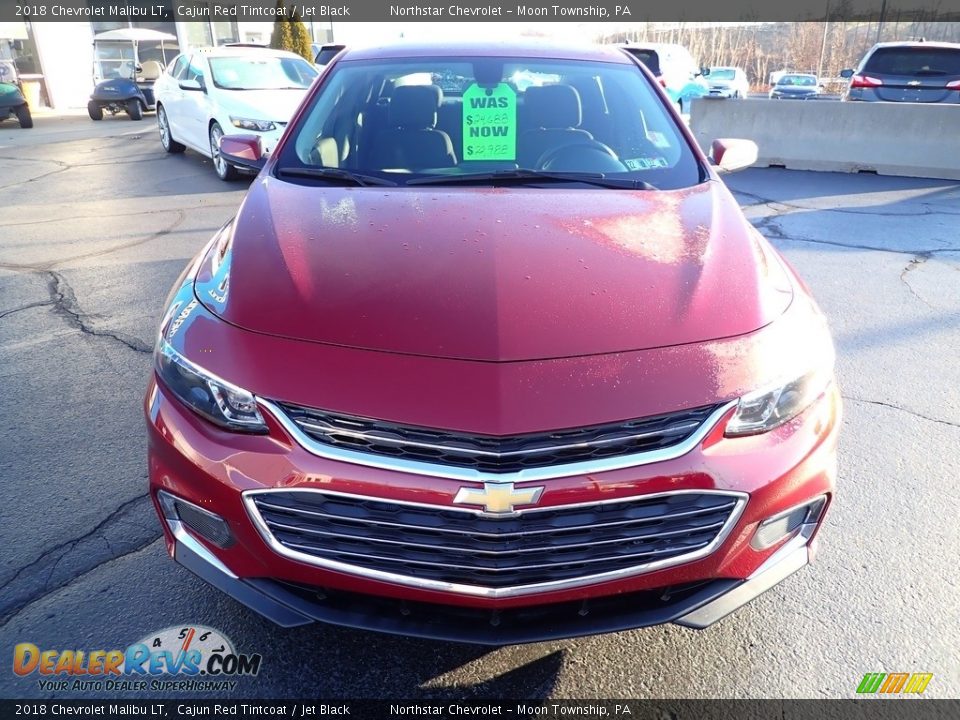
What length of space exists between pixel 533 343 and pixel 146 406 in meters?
1.10

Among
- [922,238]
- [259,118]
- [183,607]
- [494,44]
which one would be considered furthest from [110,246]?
[922,238]

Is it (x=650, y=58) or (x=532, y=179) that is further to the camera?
(x=650, y=58)

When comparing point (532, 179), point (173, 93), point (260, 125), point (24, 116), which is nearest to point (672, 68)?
point (260, 125)

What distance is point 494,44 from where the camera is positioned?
3566 millimetres

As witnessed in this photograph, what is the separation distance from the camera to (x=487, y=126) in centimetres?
304

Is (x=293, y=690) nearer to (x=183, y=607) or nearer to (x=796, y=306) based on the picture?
(x=183, y=607)

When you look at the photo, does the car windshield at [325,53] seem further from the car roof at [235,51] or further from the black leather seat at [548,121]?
the black leather seat at [548,121]

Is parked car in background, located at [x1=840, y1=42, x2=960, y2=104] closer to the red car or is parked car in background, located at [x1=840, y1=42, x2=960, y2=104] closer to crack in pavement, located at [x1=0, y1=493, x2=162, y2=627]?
the red car

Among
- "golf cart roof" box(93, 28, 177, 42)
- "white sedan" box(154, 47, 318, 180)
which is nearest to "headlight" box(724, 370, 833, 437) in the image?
"white sedan" box(154, 47, 318, 180)

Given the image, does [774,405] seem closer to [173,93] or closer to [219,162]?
[219,162]

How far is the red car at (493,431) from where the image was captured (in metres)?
1.64

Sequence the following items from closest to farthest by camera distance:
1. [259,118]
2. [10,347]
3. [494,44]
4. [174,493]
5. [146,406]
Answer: [174,493]
[146,406]
[494,44]
[10,347]
[259,118]

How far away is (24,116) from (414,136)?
17.7 metres

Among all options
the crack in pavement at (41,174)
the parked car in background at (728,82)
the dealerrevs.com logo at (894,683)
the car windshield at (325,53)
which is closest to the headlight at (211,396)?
the dealerrevs.com logo at (894,683)
